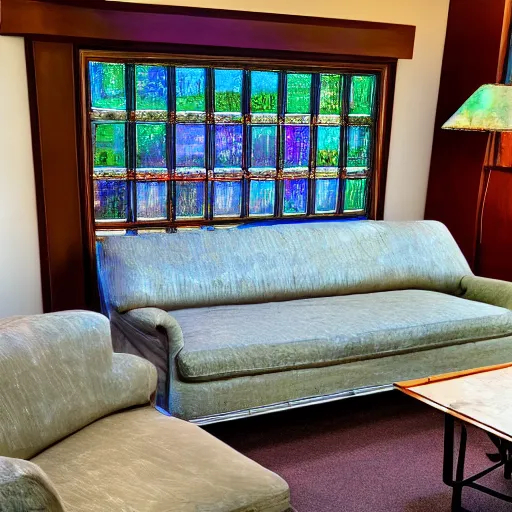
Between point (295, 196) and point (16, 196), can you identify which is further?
point (295, 196)

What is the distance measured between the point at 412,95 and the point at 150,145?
1692 mm

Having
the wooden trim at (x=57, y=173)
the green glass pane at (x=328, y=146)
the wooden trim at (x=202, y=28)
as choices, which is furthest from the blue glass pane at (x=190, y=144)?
the green glass pane at (x=328, y=146)

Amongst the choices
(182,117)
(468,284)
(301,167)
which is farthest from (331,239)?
(182,117)

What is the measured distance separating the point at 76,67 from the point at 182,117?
581 mm

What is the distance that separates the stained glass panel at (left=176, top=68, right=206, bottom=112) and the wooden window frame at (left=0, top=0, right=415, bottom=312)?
10 cm

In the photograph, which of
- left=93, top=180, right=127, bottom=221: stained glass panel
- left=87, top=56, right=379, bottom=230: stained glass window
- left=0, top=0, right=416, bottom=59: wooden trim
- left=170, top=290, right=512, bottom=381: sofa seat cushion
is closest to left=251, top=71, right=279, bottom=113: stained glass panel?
left=87, top=56, right=379, bottom=230: stained glass window

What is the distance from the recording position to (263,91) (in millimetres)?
3449

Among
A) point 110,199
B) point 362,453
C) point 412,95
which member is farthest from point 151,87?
point 362,453

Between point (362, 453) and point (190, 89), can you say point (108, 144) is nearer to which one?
point (190, 89)

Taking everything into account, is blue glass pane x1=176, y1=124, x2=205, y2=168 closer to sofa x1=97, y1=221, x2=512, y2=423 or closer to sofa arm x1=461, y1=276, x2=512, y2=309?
sofa x1=97, y1=221, x2=512, y2=423

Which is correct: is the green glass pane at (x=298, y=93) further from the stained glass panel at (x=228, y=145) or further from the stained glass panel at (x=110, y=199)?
the stained glass panel at (x=110, y=199)

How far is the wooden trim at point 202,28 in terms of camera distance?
2.81 meters

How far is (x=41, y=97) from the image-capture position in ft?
9.66

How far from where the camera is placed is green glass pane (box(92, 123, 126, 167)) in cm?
317
